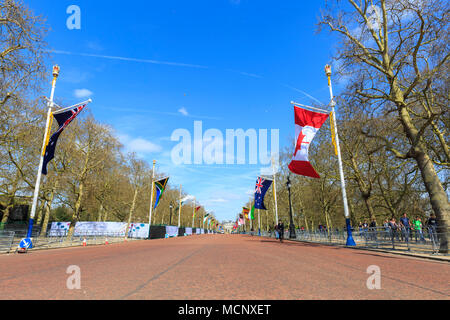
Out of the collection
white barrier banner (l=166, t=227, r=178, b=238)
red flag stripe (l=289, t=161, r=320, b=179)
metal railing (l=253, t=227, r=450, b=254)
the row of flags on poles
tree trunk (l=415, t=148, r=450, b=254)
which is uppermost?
the row of flags on poles

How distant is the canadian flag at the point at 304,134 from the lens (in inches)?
587

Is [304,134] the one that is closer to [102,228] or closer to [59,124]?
[59,124]

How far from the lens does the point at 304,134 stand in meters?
15.3

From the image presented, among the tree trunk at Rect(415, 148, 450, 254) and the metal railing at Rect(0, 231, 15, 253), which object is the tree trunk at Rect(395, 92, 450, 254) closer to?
the tree trunk at Rect(415, 148, 450, 254)

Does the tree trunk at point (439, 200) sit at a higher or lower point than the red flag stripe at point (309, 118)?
lower

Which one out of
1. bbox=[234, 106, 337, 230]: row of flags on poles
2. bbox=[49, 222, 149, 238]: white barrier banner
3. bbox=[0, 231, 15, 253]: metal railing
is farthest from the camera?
bbox=[49, 222, 149, 238]: white barrier banner

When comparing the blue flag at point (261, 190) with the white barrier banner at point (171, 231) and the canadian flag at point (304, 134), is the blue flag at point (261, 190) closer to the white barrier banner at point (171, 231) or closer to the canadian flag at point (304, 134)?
the canadian flag at point (304, 134)

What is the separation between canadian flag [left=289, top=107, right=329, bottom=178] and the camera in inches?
587

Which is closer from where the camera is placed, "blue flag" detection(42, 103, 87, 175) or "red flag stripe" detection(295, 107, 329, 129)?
"blue flag" detection(42, 103, 87, 175)

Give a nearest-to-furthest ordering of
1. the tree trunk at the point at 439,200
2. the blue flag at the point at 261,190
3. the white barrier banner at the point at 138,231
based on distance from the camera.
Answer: the tree trunk at the point at 439,200 → the blue flag at the point at 261,190 → the white barrier banner at the point at 138,231

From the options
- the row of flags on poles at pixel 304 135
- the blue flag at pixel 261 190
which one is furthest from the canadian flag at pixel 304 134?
the blue flag at pixel 261 190

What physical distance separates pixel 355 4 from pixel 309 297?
54.3 ft

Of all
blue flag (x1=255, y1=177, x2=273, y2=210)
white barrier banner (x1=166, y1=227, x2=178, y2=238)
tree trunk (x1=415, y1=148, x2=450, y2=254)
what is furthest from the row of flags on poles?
white barrier banner (x1=166, y1=227, x2=178, y2=238)
